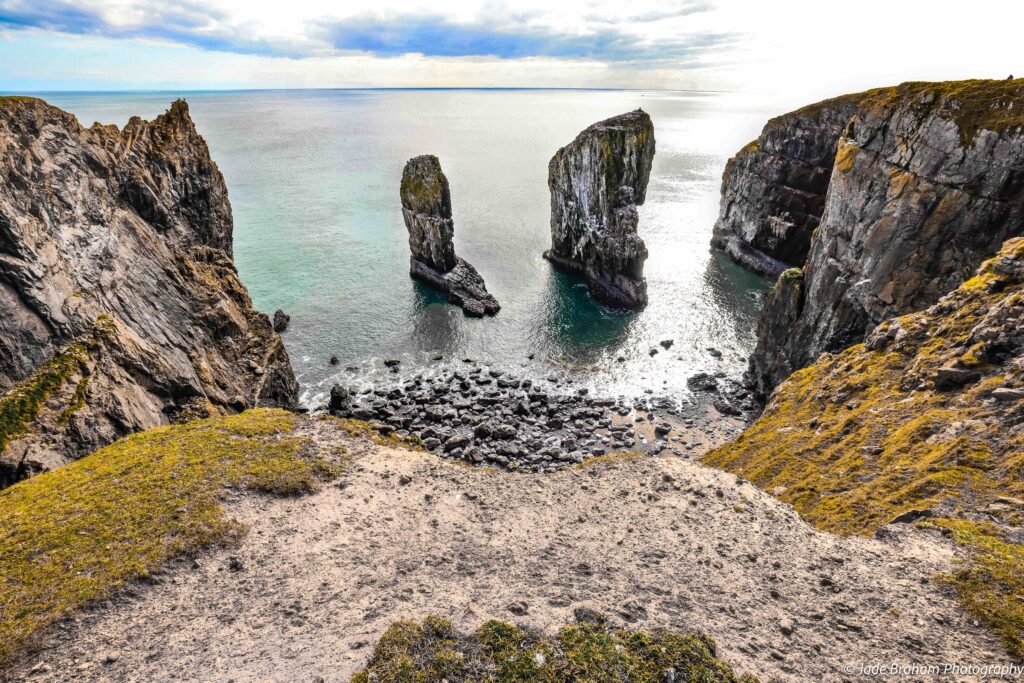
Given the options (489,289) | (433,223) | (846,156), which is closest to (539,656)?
(846,156)

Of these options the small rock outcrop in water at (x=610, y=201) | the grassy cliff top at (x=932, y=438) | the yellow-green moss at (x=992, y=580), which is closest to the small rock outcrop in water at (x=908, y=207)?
the grassy cliff top at (x=932, y=438)

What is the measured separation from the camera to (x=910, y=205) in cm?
3425

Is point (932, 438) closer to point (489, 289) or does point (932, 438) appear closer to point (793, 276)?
point (793, 276)

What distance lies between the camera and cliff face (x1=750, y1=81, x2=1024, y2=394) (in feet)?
103

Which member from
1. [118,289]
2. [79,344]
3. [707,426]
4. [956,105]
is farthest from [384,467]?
[956,105]

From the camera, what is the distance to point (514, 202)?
105m

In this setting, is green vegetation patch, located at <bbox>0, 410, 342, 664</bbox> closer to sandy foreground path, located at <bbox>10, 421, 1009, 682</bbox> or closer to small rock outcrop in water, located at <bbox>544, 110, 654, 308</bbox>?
sandy foreground path, located at <bbox>10, 421, 1009, 682</bbox>

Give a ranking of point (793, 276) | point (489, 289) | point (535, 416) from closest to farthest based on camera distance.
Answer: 1. point (535, 416)
2. point (793, 276)
3. point (489, 289)

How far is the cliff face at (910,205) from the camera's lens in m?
31.4

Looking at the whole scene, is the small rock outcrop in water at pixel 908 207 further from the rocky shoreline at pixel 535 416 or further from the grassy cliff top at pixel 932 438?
the rocky shoreline at pixel 535 416

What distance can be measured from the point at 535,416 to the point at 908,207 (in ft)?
106

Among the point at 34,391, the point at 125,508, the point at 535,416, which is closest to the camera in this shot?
the point at 125,508

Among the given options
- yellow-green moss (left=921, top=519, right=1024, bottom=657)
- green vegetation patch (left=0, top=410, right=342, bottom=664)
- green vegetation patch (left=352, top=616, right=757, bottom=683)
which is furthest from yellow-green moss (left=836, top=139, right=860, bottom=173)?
green vegetation patch (left=0, top=410, right=342, bottom=664)

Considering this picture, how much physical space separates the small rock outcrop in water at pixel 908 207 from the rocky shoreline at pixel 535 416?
7671mm
